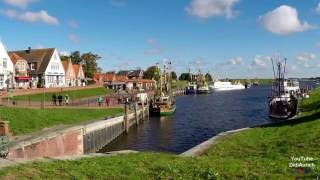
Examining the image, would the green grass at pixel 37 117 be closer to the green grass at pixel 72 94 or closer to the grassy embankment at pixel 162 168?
the grassy embankment at pixel 162 168

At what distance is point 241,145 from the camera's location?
2628 cm

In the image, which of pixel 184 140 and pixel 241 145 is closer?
pixel 241 145

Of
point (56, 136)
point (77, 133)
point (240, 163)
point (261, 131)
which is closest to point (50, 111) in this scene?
point (77, 133)

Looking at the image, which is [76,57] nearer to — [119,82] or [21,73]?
[119,82]

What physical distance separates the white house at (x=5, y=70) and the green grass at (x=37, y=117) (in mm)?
34349

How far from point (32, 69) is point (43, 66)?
303cm

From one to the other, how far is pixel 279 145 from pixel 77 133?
696 inches

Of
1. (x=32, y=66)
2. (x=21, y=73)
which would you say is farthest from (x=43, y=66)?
(x=21, y=73)

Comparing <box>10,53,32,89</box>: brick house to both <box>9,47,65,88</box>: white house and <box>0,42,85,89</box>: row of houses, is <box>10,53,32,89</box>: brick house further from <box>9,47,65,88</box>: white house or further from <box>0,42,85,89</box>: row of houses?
<box>9,47,65,88</box>: white house

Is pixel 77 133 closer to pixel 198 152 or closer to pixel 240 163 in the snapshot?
pixel 198 152

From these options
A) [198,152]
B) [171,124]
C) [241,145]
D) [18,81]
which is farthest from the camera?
[18,81]

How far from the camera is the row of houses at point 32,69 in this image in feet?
267

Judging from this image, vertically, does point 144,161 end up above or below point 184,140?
above

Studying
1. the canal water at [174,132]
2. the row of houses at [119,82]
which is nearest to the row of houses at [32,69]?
the canal water at [174,132]
